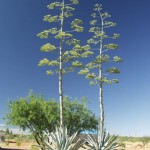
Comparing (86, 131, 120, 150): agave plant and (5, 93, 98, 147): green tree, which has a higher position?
(5, 93, 98, 147): green tree

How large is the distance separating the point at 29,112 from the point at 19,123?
5.38ft

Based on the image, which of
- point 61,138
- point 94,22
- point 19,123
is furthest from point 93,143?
point 19,123

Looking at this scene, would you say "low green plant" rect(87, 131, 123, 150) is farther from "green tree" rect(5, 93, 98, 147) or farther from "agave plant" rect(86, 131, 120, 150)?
"green tree" rect(5, 93, 98, 147)

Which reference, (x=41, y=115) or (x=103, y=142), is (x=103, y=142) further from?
(x=41, y=115)

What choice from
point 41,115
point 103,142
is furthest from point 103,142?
point 41,115

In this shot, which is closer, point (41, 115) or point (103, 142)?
point (103, 142)

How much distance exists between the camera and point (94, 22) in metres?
35.1

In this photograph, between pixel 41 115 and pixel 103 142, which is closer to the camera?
pixel 103 142

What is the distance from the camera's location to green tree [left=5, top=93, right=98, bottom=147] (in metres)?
42.9

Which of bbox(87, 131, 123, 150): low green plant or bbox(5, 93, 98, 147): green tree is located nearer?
bbox(87, 131, 123, 150): low green plant

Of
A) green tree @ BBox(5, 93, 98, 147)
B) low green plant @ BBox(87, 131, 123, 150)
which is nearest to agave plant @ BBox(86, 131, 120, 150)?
low green plant @ BBox(87, 131, 123, 150)

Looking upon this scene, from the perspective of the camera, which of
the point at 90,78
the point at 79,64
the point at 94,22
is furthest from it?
the point at 94,22

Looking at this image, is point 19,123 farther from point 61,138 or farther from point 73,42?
point 61,138

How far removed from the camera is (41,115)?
1731 inches
